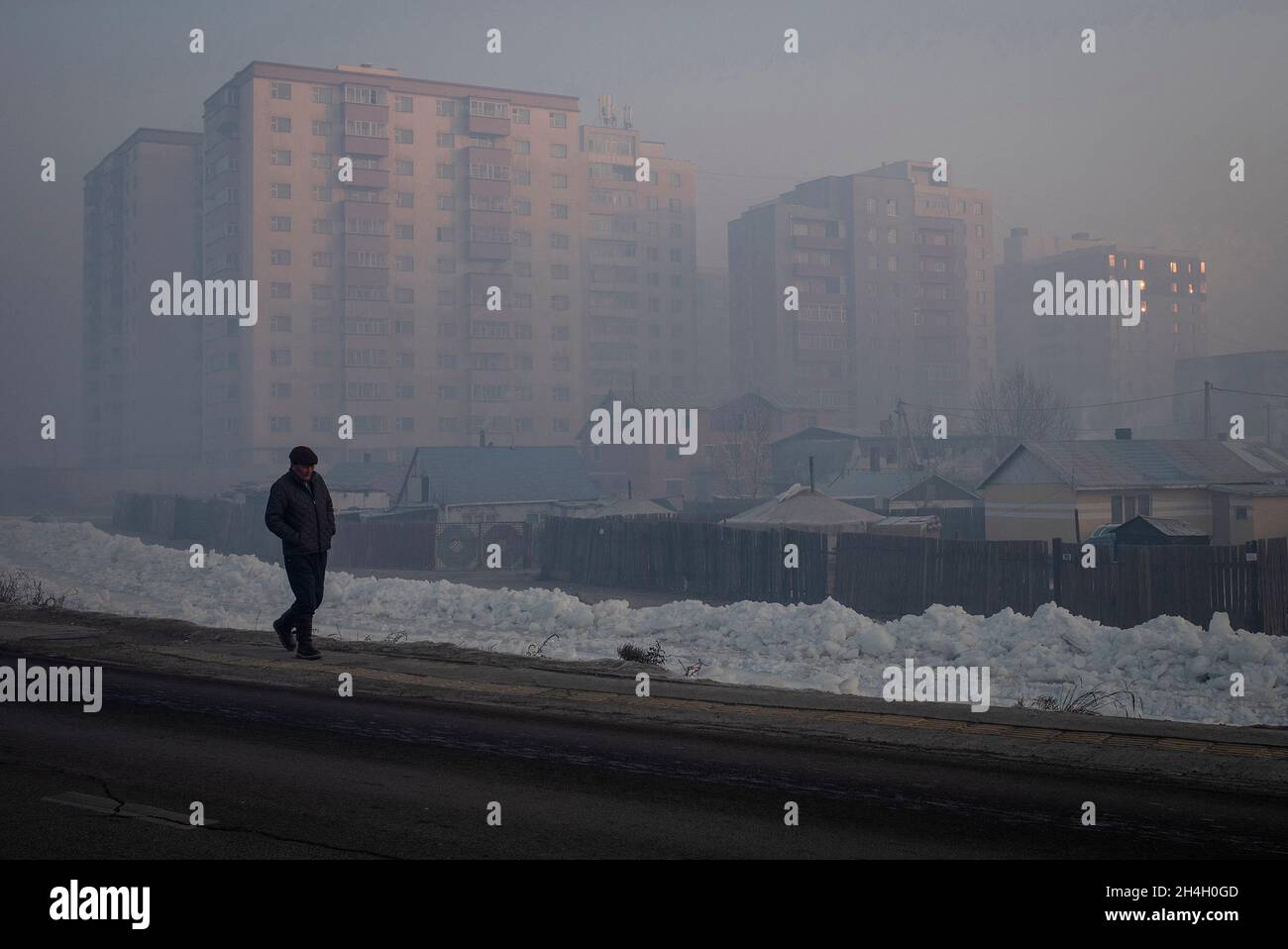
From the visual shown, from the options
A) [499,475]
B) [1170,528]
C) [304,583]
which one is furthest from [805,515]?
[304,583]

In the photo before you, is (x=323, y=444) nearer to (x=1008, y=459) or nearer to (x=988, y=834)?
(x=1008, y=459)

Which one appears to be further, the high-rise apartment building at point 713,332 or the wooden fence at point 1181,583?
the high-rise apartment building at point 713,332

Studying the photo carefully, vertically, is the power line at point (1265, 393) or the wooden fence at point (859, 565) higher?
the power line at point (1265, 393)

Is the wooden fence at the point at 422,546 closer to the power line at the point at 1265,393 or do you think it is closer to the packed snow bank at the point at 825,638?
the packed snow bank at the point at 825,638

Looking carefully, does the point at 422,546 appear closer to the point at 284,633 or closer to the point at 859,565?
the point at 859,565

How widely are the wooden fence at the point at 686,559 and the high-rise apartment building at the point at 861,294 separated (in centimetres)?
10360

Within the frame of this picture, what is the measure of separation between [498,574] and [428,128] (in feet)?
292

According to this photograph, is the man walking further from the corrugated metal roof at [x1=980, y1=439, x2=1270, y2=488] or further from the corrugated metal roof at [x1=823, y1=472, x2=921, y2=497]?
the corrugated metal roof at [x1=823, y1=472, x2=921, y2=497]

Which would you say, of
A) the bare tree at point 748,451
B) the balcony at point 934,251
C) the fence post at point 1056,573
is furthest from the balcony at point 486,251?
the fence post at point 1056,573

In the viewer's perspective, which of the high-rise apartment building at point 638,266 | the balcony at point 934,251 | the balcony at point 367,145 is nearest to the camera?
the balcony at point 367,145

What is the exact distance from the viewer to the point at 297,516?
11.9 metres

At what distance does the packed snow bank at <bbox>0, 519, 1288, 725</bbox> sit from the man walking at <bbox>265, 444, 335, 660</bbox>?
11.7ft

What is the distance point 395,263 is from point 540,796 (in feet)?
403

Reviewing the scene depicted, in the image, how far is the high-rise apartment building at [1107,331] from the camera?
170375mm
